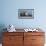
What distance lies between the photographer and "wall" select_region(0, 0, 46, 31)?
13.3 ft

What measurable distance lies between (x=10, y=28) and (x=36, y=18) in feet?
3.20

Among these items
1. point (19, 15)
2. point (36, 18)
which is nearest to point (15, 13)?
point (19, 15)

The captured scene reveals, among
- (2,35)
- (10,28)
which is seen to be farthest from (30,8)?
(2,35)

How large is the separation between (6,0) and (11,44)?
146 cm

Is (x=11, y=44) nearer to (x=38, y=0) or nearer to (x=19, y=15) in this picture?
(x=19, y=15)

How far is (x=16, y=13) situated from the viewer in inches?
160

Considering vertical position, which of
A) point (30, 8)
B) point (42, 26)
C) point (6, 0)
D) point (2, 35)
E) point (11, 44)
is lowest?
point (11, 44)

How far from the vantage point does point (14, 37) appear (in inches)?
141

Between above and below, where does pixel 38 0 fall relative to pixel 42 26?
above

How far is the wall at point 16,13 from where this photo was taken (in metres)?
4.05

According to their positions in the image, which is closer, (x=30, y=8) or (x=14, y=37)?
(x=14, y=37)

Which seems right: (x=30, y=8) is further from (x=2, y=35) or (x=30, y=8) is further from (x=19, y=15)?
(x=2, y=35)

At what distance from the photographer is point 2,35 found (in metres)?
3.61

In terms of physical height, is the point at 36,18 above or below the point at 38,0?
below
